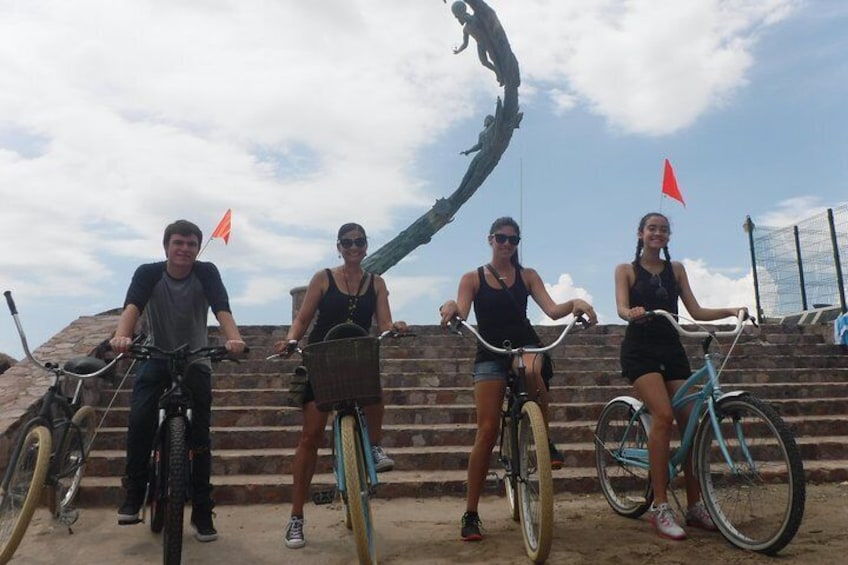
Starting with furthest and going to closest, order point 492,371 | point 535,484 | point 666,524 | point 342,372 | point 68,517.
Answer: point 68,517
point 492,371
point 666,524
point 535,484
point 342,372

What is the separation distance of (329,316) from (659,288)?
6.81ft

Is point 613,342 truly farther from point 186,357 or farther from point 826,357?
point 186,357

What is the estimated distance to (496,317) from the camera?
3.87 metres

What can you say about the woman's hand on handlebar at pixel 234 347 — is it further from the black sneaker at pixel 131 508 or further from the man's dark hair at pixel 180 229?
the black sneaker at pixel 131 508

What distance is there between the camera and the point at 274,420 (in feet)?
20.9

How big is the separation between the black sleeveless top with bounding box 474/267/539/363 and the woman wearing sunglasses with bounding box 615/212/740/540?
603 mm

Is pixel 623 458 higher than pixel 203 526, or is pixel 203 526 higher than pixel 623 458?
pixel 623 458

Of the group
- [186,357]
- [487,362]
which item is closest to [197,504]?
[186,357]

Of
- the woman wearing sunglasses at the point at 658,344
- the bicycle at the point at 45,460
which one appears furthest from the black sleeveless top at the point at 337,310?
the woman wearing sunglasses at the point at 658,344

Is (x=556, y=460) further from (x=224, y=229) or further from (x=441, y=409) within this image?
(x=224, y=229)

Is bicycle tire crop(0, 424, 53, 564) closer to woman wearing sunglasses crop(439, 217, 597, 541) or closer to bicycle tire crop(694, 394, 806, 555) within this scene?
woman wearing sunglasses crop(439, 217, 597, 541)

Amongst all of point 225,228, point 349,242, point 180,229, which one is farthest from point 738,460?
point 225,228

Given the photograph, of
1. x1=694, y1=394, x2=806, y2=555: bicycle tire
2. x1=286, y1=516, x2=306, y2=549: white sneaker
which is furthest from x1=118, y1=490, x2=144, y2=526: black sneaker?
x1=694, y1=394, x2=806, y2=555: bicycle tire

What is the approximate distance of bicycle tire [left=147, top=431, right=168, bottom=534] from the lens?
3.46 m
